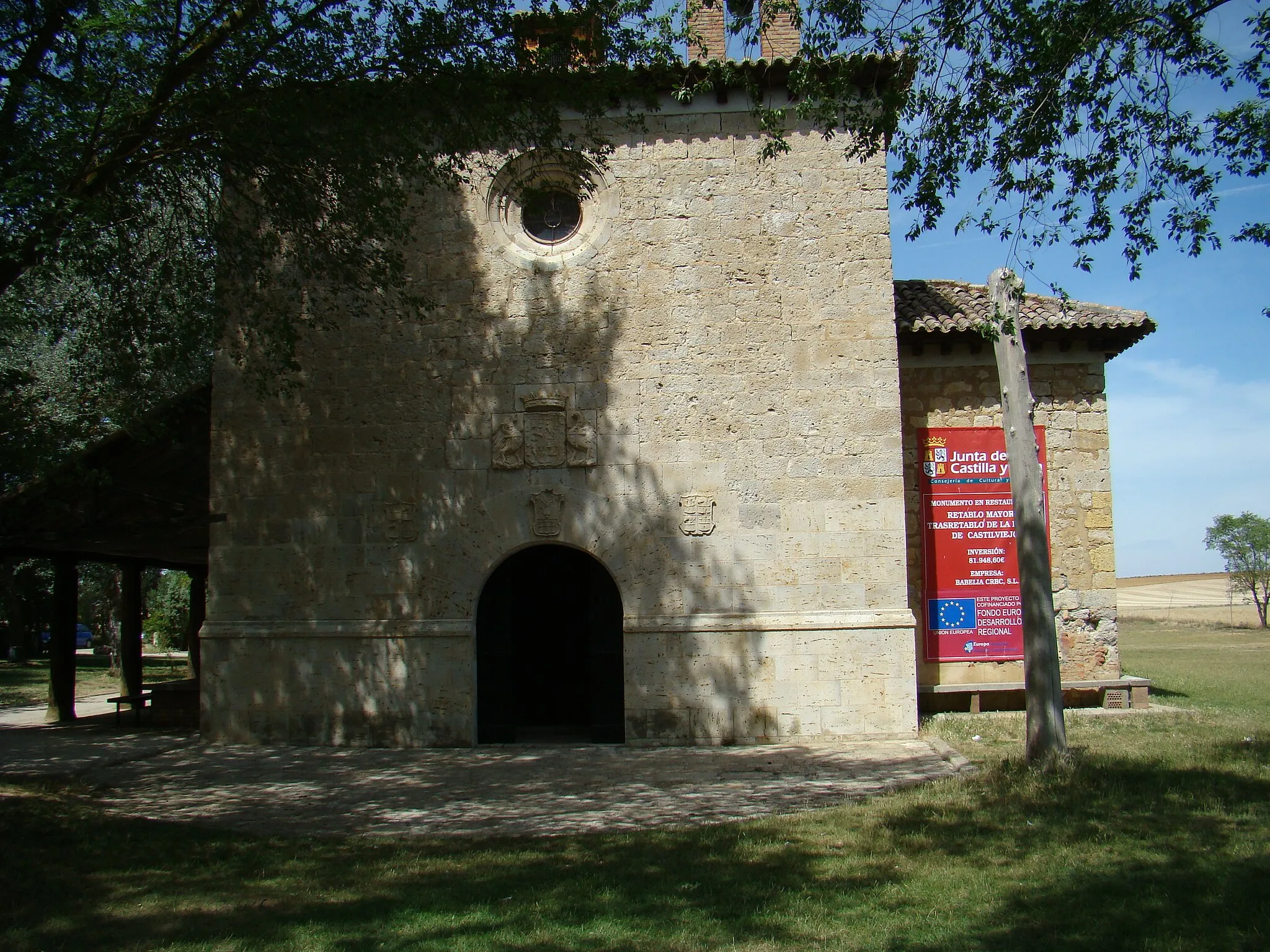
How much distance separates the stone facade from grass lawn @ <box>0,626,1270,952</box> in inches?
110

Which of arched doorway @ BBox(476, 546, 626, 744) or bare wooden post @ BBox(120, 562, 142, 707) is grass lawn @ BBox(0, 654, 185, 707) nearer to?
bare wooden post @ BBox(120, 562, 142, 707)

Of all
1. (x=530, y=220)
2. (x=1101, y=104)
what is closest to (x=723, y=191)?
(x=530, y=220)

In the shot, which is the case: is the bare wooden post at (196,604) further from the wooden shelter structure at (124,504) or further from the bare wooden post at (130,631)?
the wooden shelter structure at (124,504)

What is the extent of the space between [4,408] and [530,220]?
5.51 meters

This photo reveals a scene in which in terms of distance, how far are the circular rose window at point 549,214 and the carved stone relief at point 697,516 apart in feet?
9.56

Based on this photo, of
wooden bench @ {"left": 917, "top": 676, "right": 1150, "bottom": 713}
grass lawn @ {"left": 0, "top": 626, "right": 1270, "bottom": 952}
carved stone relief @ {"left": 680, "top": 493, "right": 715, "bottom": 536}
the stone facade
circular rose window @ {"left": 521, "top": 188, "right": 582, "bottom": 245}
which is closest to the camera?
grass lawn @ {"left": 0, "top": 626, "right": 1270, "bottom": 952}

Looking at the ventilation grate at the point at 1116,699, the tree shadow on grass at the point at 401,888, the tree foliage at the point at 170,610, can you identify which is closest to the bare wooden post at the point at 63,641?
the tree shadow on grass at the point at 401,888

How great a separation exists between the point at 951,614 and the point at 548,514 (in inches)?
192

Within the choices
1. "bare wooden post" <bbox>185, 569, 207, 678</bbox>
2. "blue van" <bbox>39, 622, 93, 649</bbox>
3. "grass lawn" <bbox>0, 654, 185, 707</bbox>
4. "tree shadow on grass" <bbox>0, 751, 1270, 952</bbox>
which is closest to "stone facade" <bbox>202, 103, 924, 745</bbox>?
"tree shadow on grass" <bbox>0, 751, 1270, 952</bbox>

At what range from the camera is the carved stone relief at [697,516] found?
9930mm

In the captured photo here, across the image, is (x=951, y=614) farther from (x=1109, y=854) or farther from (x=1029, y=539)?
(x=1109, y=854)

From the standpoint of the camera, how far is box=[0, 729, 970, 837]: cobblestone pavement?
22.7 feet

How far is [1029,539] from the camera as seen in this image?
762cm

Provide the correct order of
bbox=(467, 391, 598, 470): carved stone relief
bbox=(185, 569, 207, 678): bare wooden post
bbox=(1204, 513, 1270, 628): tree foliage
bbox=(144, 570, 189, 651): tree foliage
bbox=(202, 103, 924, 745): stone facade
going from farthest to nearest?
bbox=(1204, 513, 1270, 628): tree foliage
bbox=(144, 570, 189, 651): tree foliage
bbox=(185, 569, 207, 678): bare wooden post
bbox=(467, 391, 598, 470): carved stone relief
bbox=(202, 103, 924, 745): stone facade
